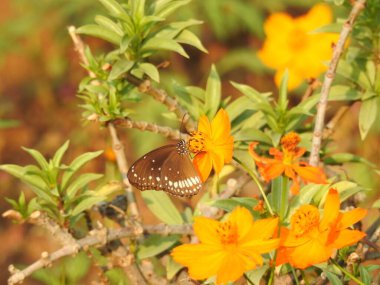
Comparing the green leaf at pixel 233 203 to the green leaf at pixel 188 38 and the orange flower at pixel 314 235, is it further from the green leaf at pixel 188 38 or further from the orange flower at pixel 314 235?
the green leaf at pixel 188 38

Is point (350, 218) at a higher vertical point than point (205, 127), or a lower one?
lower

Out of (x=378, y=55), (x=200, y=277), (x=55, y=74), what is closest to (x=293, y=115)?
(x=378, y=55)

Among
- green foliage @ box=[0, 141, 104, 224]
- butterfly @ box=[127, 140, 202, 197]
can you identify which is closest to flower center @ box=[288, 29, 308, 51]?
green foliage @ box=[0, 141, 104, 224]

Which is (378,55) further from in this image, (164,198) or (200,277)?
(200,277)

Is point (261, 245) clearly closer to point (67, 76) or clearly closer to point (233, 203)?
point (233, 203)

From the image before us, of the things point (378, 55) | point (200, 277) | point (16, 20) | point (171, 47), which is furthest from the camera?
point (16, 20)

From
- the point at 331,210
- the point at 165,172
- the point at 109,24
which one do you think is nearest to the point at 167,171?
the point at 165,172
